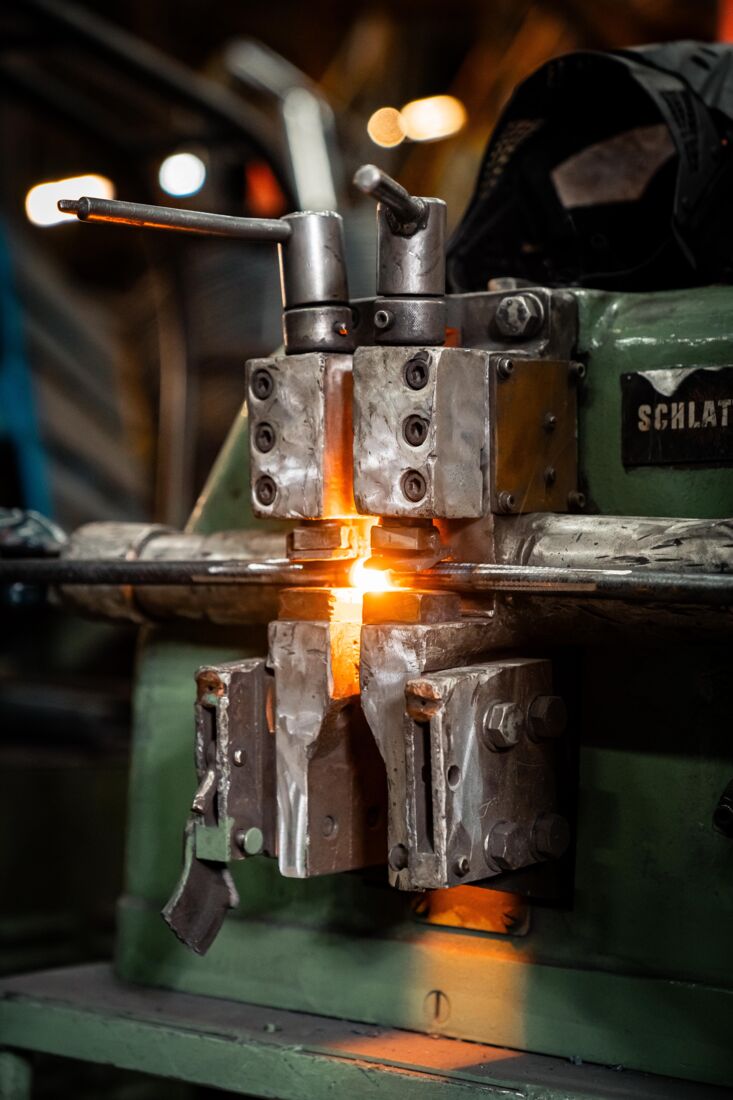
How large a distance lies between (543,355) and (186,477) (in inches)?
81.4

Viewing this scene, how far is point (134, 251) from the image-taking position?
3822 mm

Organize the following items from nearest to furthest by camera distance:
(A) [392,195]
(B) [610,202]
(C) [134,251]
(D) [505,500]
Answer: (A) [392,195] → (D) [505,500] → (B) [610,202] → (C) [134,251]

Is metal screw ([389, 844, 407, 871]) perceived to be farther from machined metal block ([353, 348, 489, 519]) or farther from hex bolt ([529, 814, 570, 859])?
machined metal block ([353, 348, 489, 519])

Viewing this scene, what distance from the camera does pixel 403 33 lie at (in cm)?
387

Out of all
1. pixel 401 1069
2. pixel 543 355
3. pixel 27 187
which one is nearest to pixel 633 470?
pixel 543 355

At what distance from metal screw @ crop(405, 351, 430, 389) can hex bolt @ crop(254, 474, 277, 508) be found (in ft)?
0.52

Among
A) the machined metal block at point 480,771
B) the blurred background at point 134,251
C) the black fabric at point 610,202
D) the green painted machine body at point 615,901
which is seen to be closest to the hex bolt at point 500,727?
the machined metal block at point 480,771

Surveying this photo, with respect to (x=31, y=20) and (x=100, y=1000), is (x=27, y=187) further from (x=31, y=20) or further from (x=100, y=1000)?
(x=100, y=1000)

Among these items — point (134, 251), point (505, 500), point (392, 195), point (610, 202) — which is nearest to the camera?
point (392, 195)

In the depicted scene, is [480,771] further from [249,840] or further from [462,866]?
[249,840]

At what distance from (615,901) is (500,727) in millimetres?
190

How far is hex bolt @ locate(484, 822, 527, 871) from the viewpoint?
112 centimetres

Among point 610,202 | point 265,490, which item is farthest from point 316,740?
point 610,202

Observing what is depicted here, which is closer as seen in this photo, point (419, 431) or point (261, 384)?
point (419, 431)
